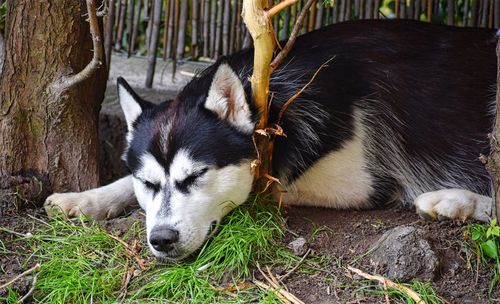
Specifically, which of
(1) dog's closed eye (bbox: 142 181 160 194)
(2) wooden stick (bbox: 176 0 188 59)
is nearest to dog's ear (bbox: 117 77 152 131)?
(1) dog's closed eye (bbox: 142 181 160 194)

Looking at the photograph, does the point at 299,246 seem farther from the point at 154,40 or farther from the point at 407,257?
the point at 154,40

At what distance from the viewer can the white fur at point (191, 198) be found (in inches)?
143

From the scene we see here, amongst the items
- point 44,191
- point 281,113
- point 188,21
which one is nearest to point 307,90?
point 281,113

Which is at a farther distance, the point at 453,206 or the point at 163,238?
the point at 453,206

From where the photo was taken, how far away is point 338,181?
4.25 m

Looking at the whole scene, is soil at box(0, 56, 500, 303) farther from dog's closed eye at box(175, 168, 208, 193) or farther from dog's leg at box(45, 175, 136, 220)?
dog's closed eye at box(175, 168, 208, 193)

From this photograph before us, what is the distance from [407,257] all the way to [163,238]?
1.08 m

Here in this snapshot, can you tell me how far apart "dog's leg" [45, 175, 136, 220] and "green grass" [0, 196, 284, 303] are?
16cm

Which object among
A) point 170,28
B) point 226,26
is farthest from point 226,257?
point 170,28

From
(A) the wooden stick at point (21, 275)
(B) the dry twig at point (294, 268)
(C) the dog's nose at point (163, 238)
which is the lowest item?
(A) the wooden stick at point (21, 275)

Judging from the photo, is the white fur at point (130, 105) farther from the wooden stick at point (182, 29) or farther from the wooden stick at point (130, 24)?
the wooden stick at point (130, 24)

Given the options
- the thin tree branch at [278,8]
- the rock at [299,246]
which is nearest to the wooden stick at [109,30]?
the thin tree branch at [278,8]

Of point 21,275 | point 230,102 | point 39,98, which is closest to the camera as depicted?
point 21,275

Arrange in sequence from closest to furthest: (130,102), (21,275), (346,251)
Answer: (21,275), (346,251), (130,102)
